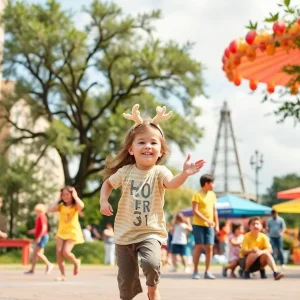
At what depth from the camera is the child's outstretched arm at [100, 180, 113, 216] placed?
19.8 feet

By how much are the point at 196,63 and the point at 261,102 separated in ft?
104

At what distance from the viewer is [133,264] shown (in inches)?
237

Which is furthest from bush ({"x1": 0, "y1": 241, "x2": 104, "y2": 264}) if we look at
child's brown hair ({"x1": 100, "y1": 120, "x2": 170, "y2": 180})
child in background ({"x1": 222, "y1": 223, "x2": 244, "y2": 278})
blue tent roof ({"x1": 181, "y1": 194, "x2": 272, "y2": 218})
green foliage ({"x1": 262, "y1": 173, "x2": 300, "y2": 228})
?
green foliage ({"x1": 262, "y1": 173, "x2": 300, "y2": 228})

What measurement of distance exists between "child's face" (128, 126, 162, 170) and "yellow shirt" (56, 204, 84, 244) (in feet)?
22.8

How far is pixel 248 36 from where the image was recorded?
1397 cm

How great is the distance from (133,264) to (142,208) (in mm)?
458

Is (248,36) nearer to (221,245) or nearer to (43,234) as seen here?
(43,234)

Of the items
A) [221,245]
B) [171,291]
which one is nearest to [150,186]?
[171,291]

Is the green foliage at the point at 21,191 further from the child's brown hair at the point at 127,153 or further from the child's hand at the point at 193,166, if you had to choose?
the child's hand at the point at 193,166

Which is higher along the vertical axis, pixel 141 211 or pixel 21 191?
pixel 21 191

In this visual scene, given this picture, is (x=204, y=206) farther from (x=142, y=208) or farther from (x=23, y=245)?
(x=23, y=245)

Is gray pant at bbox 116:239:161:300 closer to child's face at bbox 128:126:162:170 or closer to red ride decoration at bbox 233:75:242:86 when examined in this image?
child's face at bbox 128:126:162:170

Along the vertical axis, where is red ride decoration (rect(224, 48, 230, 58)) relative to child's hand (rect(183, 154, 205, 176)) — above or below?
above

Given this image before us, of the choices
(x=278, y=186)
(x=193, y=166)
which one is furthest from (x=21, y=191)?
(x=278, y=186)
